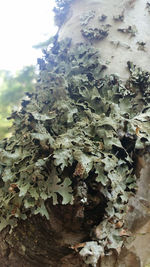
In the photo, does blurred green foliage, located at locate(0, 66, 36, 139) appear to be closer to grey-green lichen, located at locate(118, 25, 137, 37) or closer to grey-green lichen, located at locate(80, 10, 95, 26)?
grey-green lichen, located at locate(80, 10, 95, 26)

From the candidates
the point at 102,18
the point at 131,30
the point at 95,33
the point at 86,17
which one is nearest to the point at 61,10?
the point at 86,17

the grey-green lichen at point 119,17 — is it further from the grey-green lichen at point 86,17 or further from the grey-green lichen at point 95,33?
the grey-green lichen at point 86,17

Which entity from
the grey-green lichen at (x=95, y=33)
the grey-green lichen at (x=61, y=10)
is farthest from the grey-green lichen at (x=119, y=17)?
the grey-green lichen at (x=61, y=10)

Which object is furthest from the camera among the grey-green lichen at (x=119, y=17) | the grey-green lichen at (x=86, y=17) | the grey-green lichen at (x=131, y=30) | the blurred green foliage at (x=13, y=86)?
the blurred green foliage at (x=13, y=86)

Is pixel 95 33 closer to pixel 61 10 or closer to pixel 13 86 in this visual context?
pixel 61 10

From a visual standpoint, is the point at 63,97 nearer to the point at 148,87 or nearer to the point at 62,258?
the point at 148,87

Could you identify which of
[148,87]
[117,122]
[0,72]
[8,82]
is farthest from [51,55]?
[0,72]
